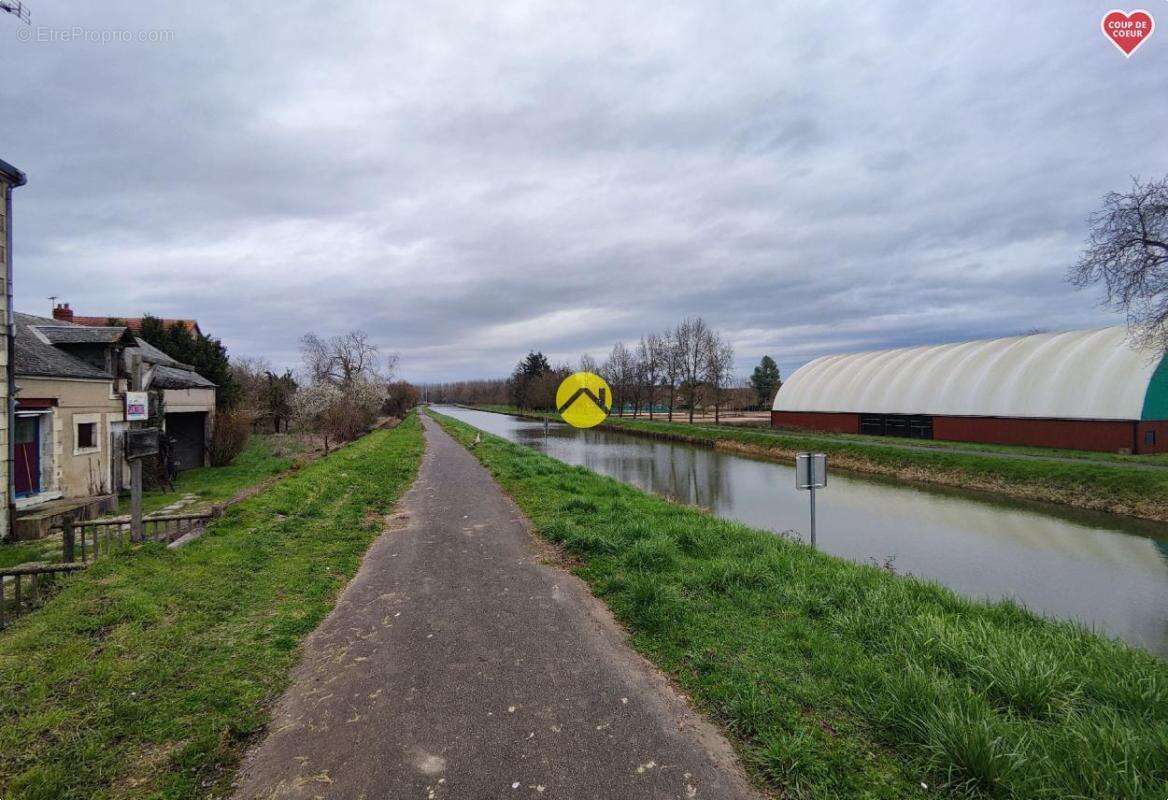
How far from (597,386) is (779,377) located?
289ft

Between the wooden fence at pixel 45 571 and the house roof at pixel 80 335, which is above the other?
the house roof at pixel 80 335

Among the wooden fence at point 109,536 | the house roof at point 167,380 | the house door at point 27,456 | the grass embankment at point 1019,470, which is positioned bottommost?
the grass embankment at point 1019,470

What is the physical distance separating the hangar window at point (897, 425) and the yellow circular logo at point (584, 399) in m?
31.9

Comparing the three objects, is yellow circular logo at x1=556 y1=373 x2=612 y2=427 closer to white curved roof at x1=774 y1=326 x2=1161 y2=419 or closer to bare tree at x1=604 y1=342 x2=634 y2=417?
white curved roof at x1=774 y1=326 x2=1161 y2=419

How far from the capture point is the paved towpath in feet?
9.64

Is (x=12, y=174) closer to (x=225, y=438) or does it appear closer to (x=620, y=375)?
(x=225, y=438)

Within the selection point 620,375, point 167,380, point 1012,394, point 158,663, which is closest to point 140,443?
point 158,663

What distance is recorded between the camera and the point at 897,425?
32.3 metres

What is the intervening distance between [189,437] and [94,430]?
30.9ft

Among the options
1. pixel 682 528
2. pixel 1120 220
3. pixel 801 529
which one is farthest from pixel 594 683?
pixel 1120 220

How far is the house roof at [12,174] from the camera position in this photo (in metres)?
9.27

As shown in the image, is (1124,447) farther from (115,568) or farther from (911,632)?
→ (115,568)

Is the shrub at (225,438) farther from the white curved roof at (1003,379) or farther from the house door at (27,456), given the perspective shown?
the white curved roof at (1003,379)

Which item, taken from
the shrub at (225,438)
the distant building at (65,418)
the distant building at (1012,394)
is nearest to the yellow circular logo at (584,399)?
the distant building at (65,418)
